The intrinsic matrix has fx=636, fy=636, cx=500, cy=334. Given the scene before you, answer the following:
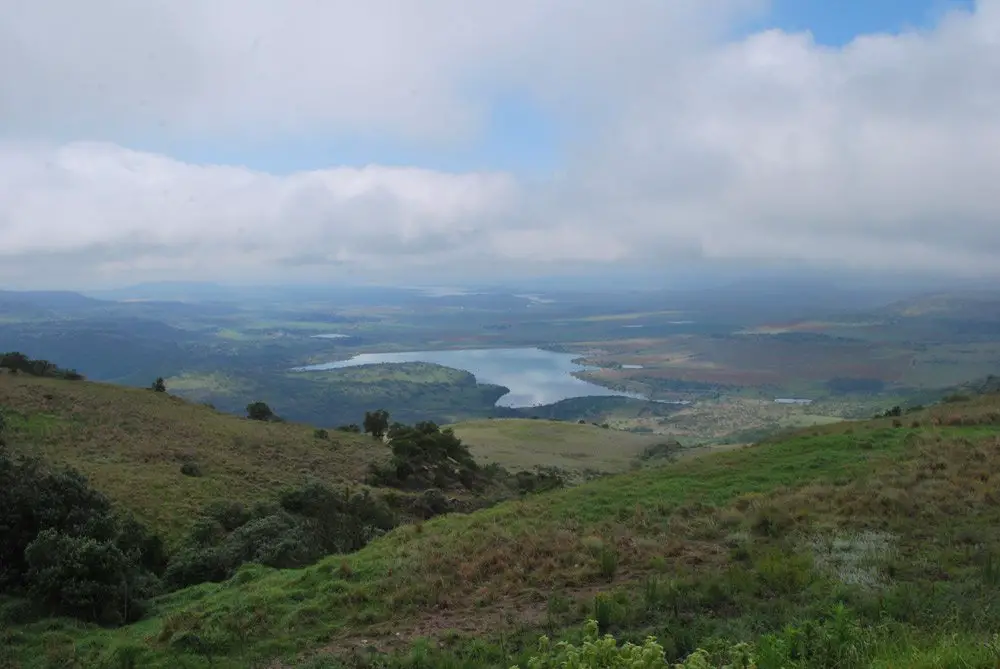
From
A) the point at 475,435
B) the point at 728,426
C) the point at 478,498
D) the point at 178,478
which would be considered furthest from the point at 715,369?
the point at 178,478

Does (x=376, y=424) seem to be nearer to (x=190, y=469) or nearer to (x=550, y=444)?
(x=550, y=444)

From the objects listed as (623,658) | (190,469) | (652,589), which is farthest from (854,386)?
(623,658)

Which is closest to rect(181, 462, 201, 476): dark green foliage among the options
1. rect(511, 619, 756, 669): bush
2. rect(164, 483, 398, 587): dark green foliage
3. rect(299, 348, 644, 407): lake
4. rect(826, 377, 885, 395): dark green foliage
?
rect(164, 483, 398, 587): dark green foliage

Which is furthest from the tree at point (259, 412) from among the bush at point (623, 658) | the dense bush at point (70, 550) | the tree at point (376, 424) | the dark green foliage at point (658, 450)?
the bush at point (623, 658)

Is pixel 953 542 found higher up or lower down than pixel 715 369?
higher up

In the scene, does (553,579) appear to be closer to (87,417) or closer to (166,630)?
(166,630)

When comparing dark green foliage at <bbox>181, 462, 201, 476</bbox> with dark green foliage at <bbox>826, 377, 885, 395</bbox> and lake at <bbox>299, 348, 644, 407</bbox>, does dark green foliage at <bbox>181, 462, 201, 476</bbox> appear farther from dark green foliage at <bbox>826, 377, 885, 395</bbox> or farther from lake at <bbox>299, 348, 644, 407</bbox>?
dark green foliage at <bbox>826, 377, 885, 395</bbox>
